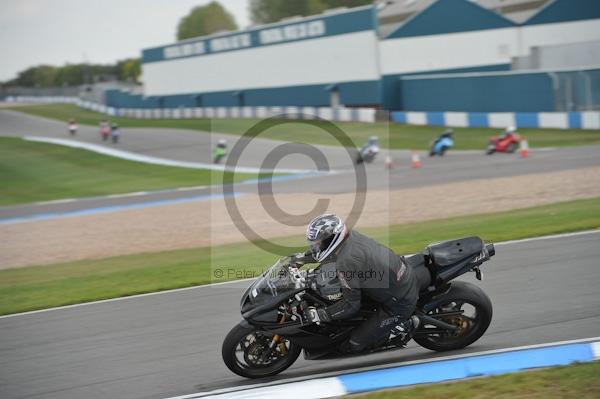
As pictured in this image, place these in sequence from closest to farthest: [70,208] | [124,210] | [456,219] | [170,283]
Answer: [170,283]
[456,219]
[124,210]
[70,208]

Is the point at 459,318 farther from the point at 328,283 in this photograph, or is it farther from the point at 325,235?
the point at 325,235

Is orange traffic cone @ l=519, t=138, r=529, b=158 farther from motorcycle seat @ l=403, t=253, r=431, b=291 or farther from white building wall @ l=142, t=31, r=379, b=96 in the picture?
white building wall @ l=142, t=31, r=379, b=96

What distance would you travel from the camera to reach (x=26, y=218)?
22688 mm

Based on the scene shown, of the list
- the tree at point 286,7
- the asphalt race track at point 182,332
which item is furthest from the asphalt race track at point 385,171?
the tree at point 286,7

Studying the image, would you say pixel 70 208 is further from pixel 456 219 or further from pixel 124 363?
pixel 124 363

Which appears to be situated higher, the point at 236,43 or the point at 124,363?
the point at 236,43

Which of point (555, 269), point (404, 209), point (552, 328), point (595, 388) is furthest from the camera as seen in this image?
point (404, 209)

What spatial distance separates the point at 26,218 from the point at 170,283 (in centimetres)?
1283

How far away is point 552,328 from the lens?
25.6 ft

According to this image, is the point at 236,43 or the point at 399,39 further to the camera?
the point at 236,43

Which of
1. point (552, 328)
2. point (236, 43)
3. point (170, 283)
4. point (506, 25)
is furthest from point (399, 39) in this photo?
point (552, 328)

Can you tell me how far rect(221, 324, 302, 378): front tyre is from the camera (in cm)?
700

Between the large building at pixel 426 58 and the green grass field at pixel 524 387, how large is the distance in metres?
28.1

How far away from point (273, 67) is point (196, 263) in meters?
42.1
